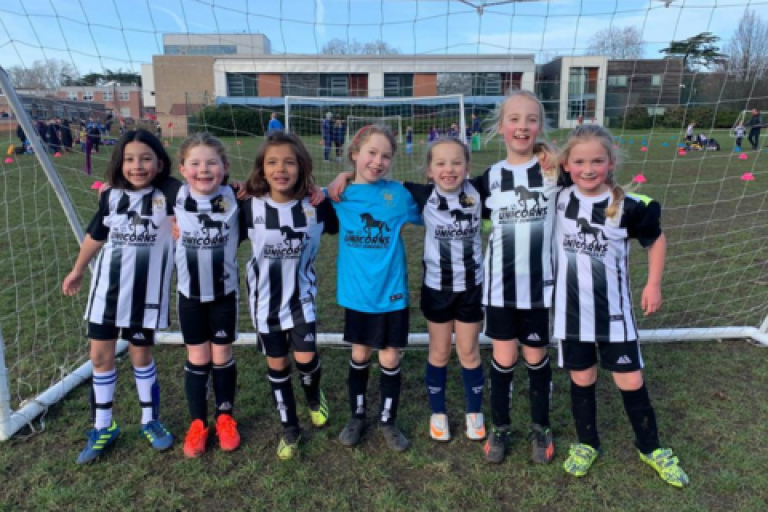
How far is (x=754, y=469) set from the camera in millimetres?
2529

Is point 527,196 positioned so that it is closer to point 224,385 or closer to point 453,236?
point 453,236

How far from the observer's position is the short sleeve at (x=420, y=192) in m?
2.62

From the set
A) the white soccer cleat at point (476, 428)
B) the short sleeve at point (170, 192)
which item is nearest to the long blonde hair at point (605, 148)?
the white soccer cleat at point (476, 428)

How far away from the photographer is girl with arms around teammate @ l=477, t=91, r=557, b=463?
247cm

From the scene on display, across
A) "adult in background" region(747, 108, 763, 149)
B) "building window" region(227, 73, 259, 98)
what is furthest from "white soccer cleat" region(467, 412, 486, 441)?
"adult in background" region(747, 108, 763, 149)

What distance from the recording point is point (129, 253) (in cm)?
257

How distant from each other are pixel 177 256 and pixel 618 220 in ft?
6.81

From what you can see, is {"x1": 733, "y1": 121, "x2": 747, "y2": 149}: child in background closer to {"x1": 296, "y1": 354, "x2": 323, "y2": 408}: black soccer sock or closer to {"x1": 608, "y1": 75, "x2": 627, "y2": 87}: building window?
{"x1": 608, "y1": 75, "x2": 627, "y2": 87}: building window

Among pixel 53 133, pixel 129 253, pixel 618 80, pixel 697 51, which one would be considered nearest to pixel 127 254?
pixel 129 253

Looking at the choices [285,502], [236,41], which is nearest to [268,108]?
[236,41]

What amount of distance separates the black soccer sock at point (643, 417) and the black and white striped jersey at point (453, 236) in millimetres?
892

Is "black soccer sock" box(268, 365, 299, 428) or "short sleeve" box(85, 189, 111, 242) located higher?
"short sleeve" box(85, 189, 111, 242)

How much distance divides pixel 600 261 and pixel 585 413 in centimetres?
76

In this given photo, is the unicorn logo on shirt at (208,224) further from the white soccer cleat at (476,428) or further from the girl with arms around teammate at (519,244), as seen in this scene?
the white soccer cleat at (476,428)
